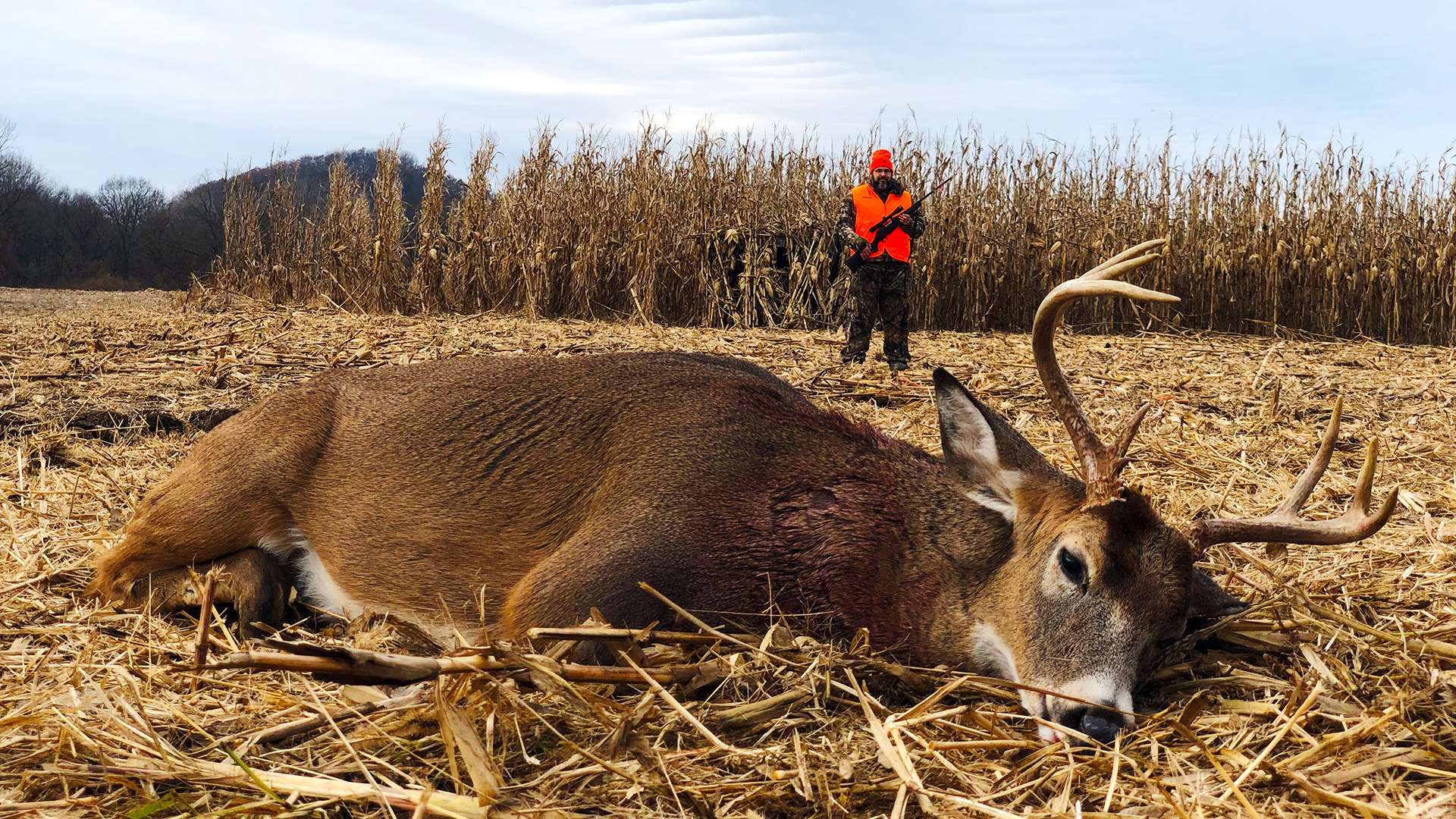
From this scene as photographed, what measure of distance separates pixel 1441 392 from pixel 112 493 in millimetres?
9386

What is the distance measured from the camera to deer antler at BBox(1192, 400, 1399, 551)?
3076 millimetres

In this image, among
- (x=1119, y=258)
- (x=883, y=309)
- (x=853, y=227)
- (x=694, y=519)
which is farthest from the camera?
(x=853, y=227)

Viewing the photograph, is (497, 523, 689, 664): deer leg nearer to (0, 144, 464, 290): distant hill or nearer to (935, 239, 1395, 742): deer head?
(935, 239, 1395, 742): deer head

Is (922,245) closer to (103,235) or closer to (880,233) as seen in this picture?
(880,233)

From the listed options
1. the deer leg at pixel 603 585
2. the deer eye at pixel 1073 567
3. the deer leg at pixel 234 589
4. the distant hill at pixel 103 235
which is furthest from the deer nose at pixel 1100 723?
the distant hill at pixel 103 235

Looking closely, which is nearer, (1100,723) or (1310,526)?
(1100,723)

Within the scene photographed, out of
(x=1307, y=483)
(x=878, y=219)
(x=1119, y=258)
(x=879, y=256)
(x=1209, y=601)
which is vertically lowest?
(x=1209, y=601)

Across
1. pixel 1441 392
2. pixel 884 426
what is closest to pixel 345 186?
pixel 884 426

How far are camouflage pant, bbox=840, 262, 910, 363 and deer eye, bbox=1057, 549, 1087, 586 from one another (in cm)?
764

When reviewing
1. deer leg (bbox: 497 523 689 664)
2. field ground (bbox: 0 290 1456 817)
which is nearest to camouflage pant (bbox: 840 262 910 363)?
field ground (bbox: 0 290 1456 817)

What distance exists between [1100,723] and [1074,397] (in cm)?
85

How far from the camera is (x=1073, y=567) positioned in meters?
2.92

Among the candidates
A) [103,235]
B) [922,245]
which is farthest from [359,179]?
[103,235]

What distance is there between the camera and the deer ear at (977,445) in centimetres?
318
